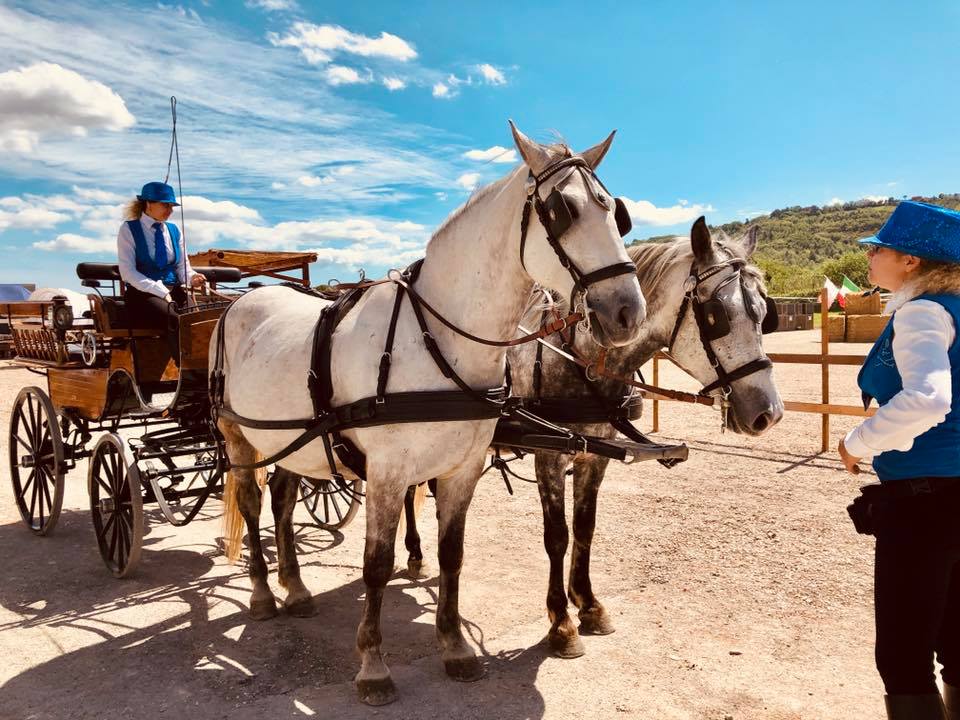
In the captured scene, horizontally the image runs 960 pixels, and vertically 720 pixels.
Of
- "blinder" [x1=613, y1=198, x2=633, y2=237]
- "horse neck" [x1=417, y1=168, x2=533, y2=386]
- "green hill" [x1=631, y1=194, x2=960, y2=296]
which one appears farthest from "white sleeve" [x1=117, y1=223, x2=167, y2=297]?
"green hill" [x1=631, y1=194, x2=960, y2=296]

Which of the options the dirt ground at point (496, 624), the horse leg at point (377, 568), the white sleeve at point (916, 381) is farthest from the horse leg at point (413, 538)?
the white sleeve at point (916, 381)

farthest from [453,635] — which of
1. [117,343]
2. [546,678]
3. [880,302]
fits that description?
[880,302]

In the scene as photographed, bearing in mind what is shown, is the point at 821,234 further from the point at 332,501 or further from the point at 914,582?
the point at 914,582

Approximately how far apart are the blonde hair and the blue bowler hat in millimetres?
37

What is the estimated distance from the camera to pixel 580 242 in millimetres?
2828

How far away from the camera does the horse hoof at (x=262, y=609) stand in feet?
14.9

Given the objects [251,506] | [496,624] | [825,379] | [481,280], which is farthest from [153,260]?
[825,379]

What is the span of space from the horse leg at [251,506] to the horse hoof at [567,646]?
198cm

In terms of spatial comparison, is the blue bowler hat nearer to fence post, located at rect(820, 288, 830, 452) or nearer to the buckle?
the buckle

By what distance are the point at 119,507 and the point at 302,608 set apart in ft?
5.80

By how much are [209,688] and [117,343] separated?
306cm

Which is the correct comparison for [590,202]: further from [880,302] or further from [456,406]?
[880,302]

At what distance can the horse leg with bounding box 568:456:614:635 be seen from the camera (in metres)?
4.25

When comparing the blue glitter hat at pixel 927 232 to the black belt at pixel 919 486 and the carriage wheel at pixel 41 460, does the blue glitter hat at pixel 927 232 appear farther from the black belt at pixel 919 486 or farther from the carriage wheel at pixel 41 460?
the carriage wheel at pixel 41 460
